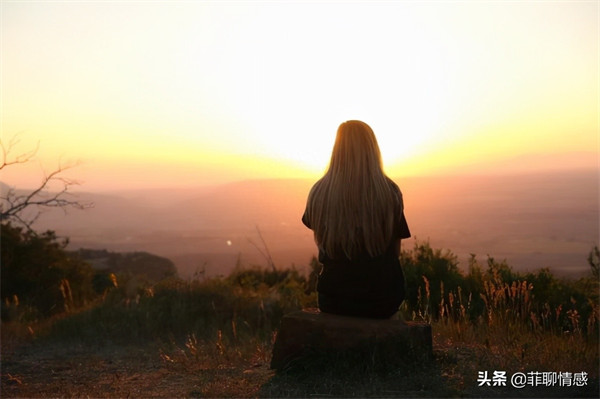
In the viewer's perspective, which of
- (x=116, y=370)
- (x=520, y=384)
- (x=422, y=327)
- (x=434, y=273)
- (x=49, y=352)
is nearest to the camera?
(x=520, y=384)

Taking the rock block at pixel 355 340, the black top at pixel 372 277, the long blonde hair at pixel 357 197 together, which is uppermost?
the long blonde hair at pixel 357 197

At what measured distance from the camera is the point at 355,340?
5.32 meters

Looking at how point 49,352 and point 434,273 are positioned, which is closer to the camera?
point 49,352

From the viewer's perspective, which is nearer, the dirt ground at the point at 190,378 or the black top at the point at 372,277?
the dirt ground at the point at 190,378

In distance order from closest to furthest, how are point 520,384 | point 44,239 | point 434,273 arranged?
1. point 520,384
2. point 434,273
3. point 44,239

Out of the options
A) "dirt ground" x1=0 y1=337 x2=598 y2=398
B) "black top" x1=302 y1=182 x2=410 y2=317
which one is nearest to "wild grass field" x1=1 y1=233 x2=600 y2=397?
"dirt ground" x1=0 y1=337 x2=598 y2=398

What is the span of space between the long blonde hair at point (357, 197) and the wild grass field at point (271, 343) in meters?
1.08

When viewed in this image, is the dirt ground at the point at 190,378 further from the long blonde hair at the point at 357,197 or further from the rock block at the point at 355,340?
the long blonde hair at the point at 357,197

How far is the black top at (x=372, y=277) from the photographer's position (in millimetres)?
5508

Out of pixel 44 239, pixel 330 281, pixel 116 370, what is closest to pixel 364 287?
pixel 330 281

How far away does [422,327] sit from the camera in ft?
17.7

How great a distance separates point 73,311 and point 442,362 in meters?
7.00

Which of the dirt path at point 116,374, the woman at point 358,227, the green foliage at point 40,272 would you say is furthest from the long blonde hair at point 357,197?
the green foliage at point 40,272

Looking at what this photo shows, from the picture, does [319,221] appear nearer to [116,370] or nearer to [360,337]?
[360,337]
